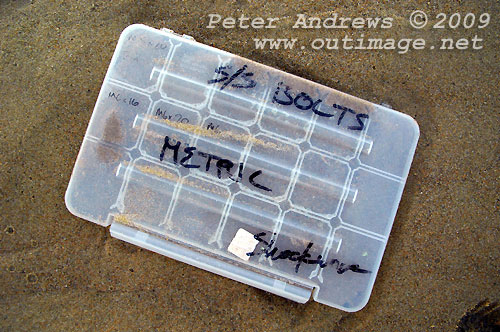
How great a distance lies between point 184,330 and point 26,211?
849 mm

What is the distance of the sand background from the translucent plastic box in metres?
0.17

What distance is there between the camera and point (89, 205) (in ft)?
4.67

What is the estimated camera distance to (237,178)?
1409 mm

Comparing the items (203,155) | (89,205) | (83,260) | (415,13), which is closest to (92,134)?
(89,205)

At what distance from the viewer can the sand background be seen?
5.03 feet

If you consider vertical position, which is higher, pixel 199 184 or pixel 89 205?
pixel 199 184

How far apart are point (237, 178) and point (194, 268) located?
1.47ft

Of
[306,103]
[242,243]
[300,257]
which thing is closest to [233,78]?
[306,103]

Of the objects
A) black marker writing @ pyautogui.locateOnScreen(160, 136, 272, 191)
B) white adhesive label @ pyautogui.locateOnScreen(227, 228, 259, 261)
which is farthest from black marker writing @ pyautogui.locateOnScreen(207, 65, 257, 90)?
white adhesive label @ pyautogui.locateOnScreen(227, 228, 259, 261)

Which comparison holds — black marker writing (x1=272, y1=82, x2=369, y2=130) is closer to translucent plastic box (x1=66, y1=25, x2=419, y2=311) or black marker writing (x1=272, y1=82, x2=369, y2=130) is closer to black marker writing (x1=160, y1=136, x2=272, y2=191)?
translucent plastic box (x1=66, y1=25, x2=419, y2=311)

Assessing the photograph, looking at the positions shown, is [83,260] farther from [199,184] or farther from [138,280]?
[199,184]

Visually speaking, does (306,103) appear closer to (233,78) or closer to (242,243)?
(233,78)

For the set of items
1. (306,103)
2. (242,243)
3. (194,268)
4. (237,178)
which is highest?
(306,103)

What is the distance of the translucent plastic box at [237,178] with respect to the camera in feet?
4.61
